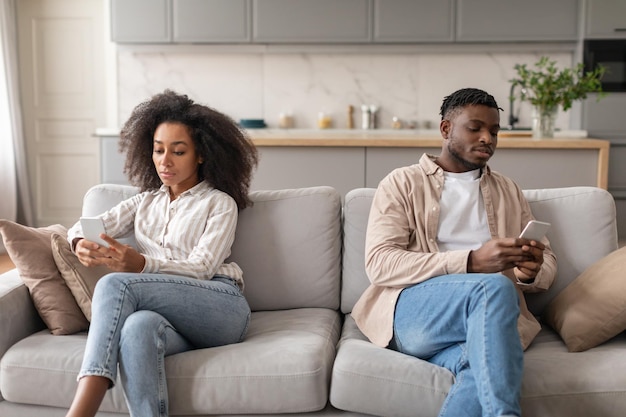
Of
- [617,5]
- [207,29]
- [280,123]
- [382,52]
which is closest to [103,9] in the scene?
[207,29]

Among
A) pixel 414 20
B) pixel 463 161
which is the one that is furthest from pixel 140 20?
pixel 463 161

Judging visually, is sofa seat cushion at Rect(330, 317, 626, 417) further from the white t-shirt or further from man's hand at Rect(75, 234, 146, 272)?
man's hand at Rect(75, 234, 146, 272)

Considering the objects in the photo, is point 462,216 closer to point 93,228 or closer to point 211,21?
point 93,228

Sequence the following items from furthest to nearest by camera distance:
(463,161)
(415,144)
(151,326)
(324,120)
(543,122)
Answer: (324,120)
(543,122)
(415,144)
(463,161)
(151,326)

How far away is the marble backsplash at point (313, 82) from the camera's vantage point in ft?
18.8

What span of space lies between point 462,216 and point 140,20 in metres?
3.83

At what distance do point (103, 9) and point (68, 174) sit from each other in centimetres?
136

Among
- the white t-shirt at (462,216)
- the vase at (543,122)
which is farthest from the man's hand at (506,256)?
the vase at (543,122)

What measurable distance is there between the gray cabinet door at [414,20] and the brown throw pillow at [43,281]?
3.65 m

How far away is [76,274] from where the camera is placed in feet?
7.45

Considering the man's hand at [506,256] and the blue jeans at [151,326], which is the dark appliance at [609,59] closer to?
the man's hand at [506,256]

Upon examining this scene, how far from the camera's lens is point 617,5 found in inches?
206

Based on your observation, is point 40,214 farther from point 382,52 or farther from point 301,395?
point 301,395

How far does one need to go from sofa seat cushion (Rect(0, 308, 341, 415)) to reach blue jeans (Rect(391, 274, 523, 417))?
0.87ft
